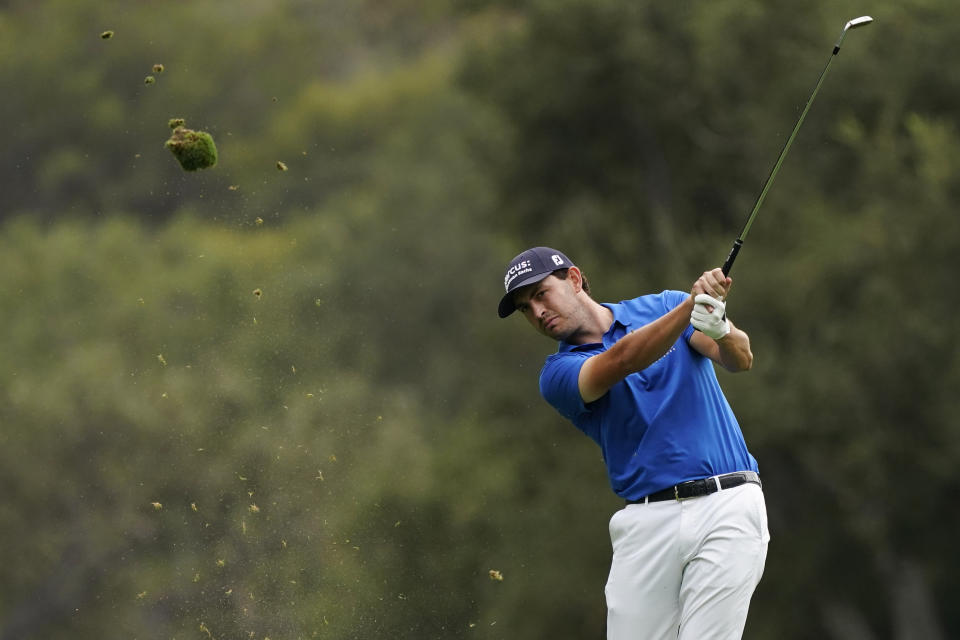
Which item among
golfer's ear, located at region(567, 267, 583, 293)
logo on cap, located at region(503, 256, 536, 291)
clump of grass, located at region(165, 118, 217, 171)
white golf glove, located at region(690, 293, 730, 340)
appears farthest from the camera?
clump of grass, located at region(165, 118, 217, 171)

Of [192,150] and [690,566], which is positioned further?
[192,150]

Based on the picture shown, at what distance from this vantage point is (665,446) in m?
4.49

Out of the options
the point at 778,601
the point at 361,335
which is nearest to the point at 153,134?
the point at 361,335

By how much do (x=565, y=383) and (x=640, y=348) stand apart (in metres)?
0.38

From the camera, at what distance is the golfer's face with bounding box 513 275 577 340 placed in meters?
4.69

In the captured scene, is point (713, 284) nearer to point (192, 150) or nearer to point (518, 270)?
point (518, 270)

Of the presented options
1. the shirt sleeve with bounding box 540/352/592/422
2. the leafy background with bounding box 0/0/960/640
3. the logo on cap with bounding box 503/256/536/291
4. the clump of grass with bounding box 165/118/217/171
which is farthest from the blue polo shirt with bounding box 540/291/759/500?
the leafy background with bounding box 0/0/960/640

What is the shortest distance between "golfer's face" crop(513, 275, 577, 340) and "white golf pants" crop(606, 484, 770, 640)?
2.03ft

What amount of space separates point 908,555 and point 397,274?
393 inches

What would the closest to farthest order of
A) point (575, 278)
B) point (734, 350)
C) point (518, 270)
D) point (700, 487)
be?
point (700, 487) → point (734, 350) → point (518, 270) → point (575, 278)

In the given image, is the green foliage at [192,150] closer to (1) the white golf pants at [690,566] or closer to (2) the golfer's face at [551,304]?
(2) the golfer's face at [551,304]

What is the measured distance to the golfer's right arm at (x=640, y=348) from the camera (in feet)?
13.9

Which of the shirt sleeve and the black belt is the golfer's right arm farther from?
the black belt

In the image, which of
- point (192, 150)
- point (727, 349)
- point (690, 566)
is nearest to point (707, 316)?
point (727, 349)
